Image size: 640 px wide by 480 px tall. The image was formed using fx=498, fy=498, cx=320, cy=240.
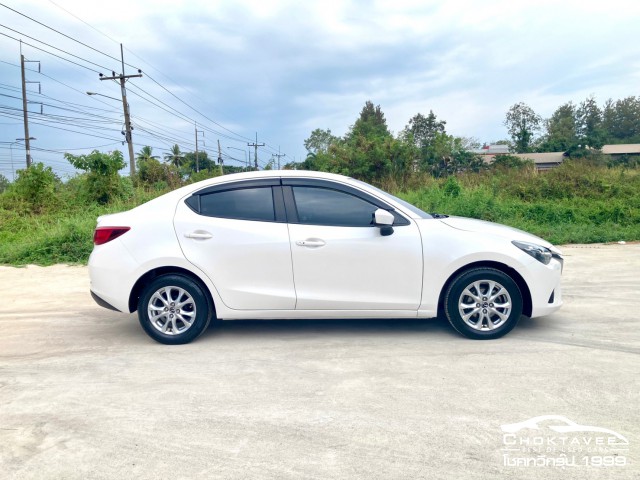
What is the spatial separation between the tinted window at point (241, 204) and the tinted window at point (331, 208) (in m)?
0.29

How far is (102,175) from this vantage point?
16031mm

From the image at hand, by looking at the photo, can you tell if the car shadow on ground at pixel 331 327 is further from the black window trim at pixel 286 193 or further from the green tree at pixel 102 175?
the green tree at pixel 102 175

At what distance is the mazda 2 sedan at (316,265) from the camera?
181 inches

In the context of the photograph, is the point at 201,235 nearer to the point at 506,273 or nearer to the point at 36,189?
the point at 506,273

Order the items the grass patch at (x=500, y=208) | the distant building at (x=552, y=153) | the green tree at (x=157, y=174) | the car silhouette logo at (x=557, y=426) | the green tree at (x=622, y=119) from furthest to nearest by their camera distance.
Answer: the green tree at (x=622, y=119) < the distant building at (x=552, y=153) < the green tree at (x=157, y=174) < the grass patch at (x=500, y=208) < the car silhouette logo at (x=557, y=426)

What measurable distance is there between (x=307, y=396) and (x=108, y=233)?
8.59ft

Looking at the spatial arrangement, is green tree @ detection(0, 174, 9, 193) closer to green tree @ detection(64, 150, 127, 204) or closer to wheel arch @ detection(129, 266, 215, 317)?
green tree @ detection(64, 150, 127, 204)

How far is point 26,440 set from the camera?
304cm

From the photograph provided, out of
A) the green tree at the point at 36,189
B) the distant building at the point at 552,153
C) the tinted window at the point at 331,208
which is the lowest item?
the tinted window at the point at 331,208

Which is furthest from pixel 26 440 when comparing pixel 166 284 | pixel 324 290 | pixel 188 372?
pixel 324 290

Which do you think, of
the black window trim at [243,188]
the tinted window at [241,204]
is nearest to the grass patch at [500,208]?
the black window trim at [243,188]

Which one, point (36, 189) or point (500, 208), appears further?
point (36, 189)

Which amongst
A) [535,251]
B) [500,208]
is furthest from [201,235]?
[500,208]
